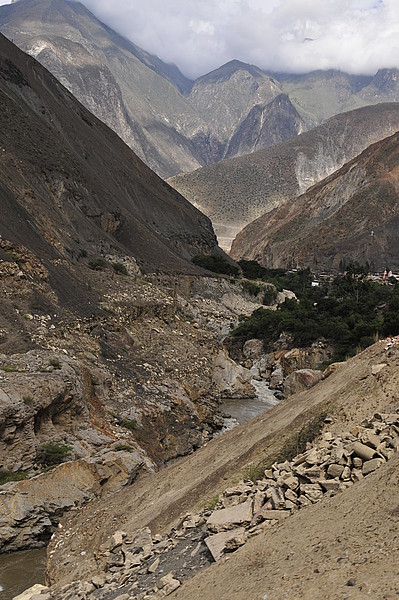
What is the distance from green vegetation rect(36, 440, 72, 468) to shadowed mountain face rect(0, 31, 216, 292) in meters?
14.3

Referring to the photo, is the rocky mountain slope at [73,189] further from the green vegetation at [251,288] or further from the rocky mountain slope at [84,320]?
the green vegetation at [251,288]

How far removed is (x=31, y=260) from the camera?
26.8 meters

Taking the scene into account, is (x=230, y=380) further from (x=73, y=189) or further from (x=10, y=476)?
(x=73, y=189)

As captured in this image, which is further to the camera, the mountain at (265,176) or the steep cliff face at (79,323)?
the mountain at (265,176)

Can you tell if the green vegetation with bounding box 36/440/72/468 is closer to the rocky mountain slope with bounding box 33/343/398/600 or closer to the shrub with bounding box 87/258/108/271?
the rocky mountain slope with bounding box 33/343/398/600

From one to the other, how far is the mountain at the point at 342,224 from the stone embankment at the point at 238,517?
281ft

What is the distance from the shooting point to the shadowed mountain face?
1341 inches

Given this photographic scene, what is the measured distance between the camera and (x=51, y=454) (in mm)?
15609

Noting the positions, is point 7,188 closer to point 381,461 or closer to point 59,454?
point 59,454

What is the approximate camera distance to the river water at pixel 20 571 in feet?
37.4

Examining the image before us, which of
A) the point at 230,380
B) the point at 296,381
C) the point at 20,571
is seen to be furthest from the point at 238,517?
the point at 296,381

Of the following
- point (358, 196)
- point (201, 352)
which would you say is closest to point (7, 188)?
point (201, 352)

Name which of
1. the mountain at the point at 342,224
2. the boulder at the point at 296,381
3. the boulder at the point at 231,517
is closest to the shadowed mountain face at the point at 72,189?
the boulder at the point at 296,381

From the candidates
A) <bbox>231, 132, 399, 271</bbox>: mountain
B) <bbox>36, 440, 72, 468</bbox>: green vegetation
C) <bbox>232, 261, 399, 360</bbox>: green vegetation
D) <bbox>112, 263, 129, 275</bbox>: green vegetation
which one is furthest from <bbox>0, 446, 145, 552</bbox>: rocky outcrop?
<bbox>231, 132, 399, 271</bbox>: mountain
